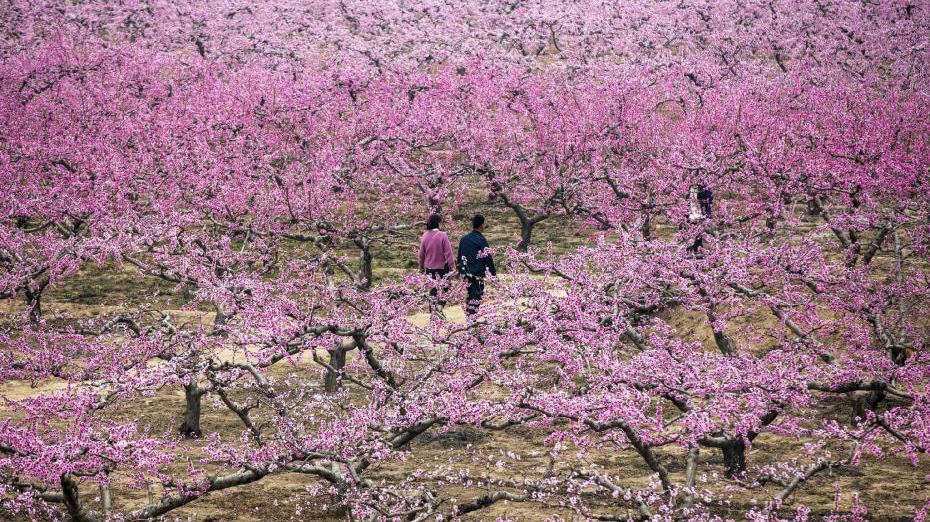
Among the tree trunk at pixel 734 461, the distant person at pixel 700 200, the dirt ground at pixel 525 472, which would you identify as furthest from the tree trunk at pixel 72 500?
the distant person at pixel 700 200

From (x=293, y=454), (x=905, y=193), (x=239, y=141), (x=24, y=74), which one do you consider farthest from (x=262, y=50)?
(x=293, y=454)

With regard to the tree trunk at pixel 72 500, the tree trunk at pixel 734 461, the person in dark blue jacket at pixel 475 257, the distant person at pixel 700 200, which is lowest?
the tree trunk at pixel 734 461

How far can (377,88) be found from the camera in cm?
3020

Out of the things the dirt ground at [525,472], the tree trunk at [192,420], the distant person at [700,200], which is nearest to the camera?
the dirt ground at [525,472]

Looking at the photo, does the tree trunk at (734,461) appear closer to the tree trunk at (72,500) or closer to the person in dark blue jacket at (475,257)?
the person in dark blue jacket at (475,257)

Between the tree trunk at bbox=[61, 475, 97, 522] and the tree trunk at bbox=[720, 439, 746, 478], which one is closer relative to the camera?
the tree trunk at bbox=[61, 475, 97, 522]

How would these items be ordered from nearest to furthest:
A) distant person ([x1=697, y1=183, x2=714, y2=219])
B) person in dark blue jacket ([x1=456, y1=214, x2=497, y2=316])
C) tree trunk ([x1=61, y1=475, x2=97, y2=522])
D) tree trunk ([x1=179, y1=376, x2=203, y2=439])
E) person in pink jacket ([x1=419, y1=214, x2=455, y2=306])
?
1. tree trunk ([x1=61, y1=475, x2=97, y2=522])
2. tree trunk ([x1=179, y1=376, x2=203, y2=439])
3. person in dark blue jacket ([x1=456, y1=214, x2=497, y2=316])
4. person in pink jacket ([x1=419, y1=214, x2=455, y2=306])
5. distant person ([x1=697, y1=183, x2=714, y2=219])

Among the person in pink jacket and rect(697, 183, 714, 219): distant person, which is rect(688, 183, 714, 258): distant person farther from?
the person in pink jacket

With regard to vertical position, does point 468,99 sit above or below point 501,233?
above

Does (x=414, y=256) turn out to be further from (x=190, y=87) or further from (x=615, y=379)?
(x=615, y=379)

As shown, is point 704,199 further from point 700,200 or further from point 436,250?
point 436,250

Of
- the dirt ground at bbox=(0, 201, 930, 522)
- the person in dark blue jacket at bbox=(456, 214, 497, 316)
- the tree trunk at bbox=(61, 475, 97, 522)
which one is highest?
the person in dark blue jacket at bbox=(456, 214, 497, 316)

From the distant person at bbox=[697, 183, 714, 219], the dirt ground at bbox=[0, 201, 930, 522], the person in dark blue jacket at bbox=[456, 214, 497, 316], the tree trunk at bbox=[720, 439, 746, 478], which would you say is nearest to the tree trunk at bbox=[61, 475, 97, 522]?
A: the dirt ground at bbox=[0, 201, 930, 522]

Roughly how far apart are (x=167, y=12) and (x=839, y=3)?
3880 cm
